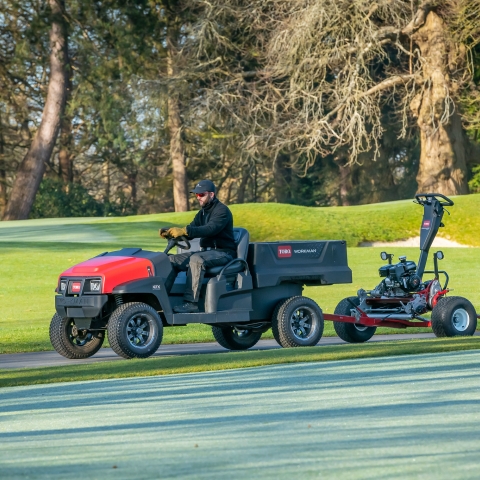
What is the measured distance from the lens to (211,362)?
36.9 feet

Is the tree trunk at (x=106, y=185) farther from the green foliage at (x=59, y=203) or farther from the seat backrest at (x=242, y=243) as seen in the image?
the seat backrest at (x=242, y=243)

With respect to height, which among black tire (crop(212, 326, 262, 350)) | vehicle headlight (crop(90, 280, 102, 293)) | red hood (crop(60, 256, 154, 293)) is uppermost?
red hood (crop(60, 256, 154, 293))

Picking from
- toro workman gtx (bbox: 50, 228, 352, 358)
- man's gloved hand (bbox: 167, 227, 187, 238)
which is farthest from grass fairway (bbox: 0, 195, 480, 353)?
man's gloved hand (bbox: 167, 227, 187, 238)

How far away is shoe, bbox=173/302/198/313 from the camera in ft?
41.5

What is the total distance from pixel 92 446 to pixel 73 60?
4625 centimetres

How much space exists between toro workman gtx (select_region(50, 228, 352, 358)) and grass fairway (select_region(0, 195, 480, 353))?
7.05ft

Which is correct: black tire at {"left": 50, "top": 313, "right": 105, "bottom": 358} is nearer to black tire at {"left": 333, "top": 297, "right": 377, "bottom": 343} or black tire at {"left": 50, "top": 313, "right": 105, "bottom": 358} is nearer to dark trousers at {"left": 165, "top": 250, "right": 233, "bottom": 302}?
dark trousers at {"left": 165, "top": 250, "right": 233, "bottom": 302}

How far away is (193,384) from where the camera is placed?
30.7 feet

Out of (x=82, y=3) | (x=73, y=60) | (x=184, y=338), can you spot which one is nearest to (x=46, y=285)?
(x=184, y=338)

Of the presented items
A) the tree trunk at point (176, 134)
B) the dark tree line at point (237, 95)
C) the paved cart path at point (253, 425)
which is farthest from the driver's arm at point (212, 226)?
the tree trunk at point (176, 134)

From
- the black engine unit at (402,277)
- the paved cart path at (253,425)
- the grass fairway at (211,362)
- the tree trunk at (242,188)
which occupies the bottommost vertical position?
the paved cart path at (253,425)

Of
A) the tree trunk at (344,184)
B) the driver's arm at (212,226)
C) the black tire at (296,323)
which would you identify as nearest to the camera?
the driver's arm at (212,226)

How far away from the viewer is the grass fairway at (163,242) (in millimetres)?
19234

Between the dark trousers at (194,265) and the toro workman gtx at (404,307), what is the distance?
181 cm
